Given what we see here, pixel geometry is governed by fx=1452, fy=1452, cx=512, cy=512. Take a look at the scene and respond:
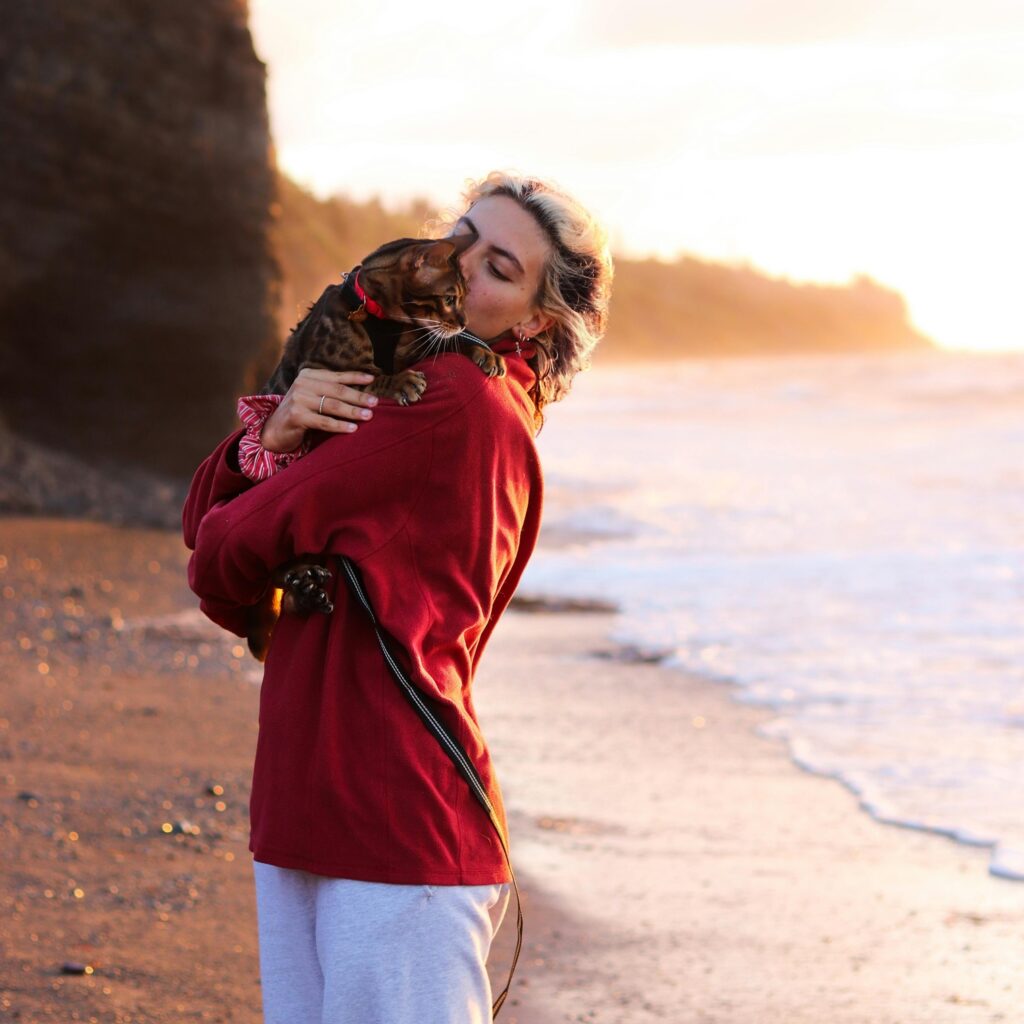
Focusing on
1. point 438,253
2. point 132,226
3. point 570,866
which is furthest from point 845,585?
point 438,253

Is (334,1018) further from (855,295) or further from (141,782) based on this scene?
(855,295)

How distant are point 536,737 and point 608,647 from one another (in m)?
2.07

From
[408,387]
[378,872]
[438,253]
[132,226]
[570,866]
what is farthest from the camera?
[132,226]

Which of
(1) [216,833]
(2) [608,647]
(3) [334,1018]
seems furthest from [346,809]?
(2) [608,647]

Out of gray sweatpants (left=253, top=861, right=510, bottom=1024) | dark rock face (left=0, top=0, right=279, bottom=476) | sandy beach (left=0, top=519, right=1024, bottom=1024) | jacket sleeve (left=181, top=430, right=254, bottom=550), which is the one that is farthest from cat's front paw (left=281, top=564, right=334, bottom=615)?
dark rock face (left=0, top=0, right=279, bottom=476)

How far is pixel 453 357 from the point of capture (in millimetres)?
2297

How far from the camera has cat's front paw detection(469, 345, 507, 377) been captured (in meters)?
2.31

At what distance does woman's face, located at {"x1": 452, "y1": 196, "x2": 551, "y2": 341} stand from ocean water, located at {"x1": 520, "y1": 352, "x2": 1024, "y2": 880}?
334 centimetres

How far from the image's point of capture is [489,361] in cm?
234

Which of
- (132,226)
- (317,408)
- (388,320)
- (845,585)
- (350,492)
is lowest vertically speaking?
(845,585)

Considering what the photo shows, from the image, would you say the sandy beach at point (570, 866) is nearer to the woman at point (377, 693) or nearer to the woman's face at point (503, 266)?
the woman at point (377, 693)

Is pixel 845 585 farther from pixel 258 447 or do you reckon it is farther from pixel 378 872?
pixel 378 872

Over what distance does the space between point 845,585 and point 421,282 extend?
27.3 ft

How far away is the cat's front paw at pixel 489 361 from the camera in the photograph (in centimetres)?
231
